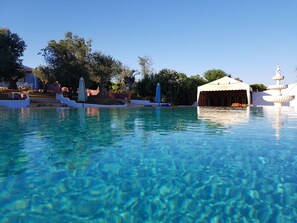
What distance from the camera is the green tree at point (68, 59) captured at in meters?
27.6

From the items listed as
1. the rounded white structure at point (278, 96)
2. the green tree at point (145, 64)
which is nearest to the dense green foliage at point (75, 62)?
the green tree at point (145, 64)

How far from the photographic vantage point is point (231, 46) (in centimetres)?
2331

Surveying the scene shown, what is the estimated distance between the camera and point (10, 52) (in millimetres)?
24672

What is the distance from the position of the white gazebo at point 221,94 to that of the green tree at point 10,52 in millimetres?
22541

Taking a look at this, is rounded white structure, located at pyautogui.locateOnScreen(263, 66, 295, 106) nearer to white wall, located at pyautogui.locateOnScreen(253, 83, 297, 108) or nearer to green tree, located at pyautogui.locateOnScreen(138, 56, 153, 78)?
white wall, located at pyautogui.locateOnScreen(253, 83, 297, 108)

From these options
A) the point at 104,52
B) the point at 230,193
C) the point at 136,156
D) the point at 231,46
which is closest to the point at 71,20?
the point at 104,52

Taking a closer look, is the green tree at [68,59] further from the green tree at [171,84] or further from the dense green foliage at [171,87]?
the green tree at [171,84]

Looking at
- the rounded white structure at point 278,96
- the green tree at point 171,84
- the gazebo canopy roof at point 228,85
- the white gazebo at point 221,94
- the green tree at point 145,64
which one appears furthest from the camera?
the green tree at point 145,64

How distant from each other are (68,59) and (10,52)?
19.8ft

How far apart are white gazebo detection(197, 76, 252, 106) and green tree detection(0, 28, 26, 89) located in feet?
74.0

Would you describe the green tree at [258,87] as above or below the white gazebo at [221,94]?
above

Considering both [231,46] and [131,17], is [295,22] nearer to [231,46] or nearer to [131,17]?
[231,46]

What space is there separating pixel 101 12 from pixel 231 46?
12.7 meters

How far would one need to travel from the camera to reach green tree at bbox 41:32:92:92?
2758cm
